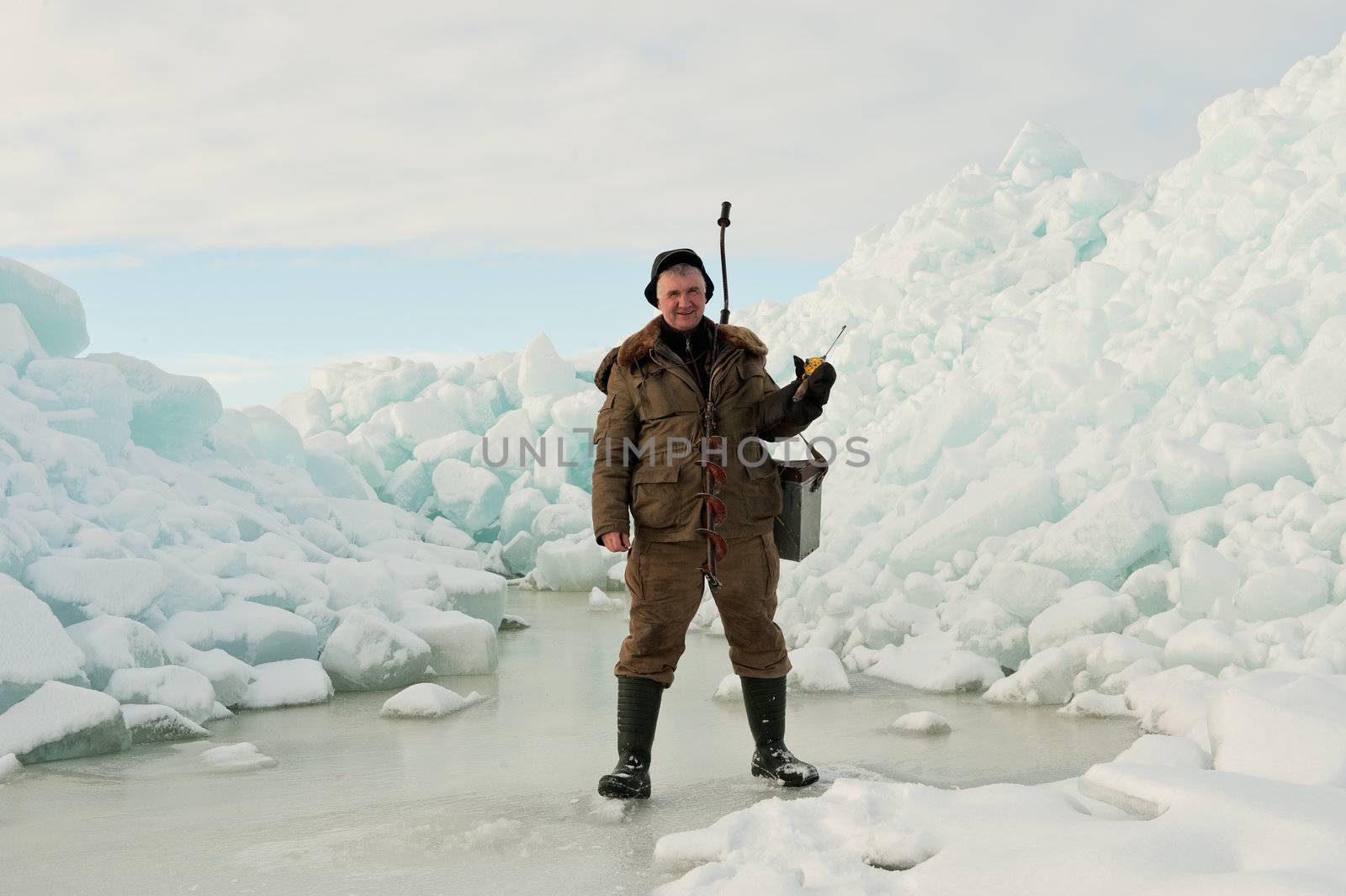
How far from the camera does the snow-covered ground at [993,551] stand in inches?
85.8

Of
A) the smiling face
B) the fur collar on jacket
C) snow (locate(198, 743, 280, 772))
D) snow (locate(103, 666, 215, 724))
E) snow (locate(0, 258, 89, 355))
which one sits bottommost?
snow (locate(198, 743, 280, 772))

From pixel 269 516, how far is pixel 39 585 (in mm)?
3020

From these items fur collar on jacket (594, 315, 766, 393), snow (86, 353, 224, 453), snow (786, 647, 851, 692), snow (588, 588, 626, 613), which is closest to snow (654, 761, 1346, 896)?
fur collar on jacket (594, 315, 766, 393)

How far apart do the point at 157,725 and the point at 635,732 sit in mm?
2158

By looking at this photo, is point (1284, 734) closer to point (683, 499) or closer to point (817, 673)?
point (683, 499)

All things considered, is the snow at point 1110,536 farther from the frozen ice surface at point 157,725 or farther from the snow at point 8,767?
the snow at point 8,767

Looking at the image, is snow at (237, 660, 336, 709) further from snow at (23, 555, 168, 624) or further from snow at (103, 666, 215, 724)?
snow at (23, 555, 168, 624)

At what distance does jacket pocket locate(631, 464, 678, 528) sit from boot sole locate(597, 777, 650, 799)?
0.66 metres

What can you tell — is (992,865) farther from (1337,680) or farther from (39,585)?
(39,585)

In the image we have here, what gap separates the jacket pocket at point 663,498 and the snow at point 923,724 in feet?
4.82

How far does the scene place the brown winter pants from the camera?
111 inches

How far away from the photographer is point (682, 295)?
2.87 m

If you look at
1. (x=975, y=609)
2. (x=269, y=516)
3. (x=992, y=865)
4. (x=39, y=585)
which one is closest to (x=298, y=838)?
(x=992, y=865)

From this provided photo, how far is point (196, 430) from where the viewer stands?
8.28 meters
